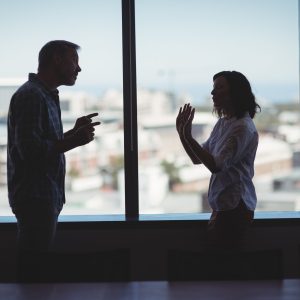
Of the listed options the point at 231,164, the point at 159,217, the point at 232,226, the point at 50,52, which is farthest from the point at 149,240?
the point at 50,52

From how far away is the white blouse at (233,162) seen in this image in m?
2.37

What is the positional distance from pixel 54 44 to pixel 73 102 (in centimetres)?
69

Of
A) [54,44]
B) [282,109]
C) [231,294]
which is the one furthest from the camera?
[282,109]

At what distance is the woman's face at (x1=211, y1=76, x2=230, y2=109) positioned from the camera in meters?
2.48

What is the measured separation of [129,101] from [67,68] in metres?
0.72

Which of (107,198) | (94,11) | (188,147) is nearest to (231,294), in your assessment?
(188,147)

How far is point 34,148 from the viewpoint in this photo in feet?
7.29

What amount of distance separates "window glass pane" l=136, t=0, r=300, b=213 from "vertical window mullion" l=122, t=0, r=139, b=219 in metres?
0.03

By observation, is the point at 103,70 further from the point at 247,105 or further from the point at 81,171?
the point at 247,105

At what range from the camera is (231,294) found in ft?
5.64

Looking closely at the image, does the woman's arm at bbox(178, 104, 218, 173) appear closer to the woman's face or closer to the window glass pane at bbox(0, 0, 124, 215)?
the woman's face

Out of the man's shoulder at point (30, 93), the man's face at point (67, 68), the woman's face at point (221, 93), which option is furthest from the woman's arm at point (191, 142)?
the man's shoulder at point (30, 93)

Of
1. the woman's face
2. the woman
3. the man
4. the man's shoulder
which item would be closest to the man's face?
the man

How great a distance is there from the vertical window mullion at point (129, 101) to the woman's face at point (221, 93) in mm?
686
